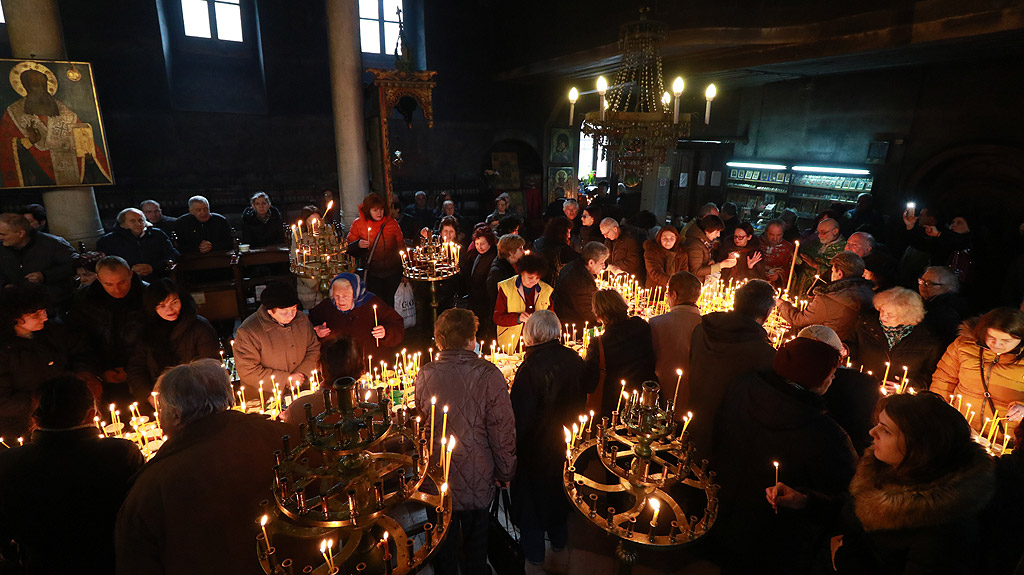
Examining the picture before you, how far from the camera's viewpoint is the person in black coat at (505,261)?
575 cm

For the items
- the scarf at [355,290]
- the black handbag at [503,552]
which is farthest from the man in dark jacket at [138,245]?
the black handbag at [503,552]

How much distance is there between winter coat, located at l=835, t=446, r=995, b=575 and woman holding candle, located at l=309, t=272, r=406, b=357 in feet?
11.3

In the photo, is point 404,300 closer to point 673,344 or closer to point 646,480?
point 673,344

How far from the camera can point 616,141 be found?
235 inches

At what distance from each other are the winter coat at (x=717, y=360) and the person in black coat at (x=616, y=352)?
1.17ft

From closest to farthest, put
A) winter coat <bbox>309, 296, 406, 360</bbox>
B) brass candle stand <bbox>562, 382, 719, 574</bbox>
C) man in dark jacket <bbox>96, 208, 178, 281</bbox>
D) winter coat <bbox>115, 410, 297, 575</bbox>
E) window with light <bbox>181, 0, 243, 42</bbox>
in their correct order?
winter coat <bbox>115, 410, 297, 575</bbox> < brass candle stand <bbox>562, 382, 719, 574</bbox> < winter coat <bbox>309, 296, 406, 360</bbox> < man in dark jacket <bbox>96, 208, 178, 281</bbox> < window with light <bbox>181, 0, 243, 42</bbox>

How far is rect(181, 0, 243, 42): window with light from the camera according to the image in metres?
11.9

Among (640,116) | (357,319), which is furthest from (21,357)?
(640,116)

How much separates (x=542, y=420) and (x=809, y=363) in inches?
63.8

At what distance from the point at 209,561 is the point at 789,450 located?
2774mm

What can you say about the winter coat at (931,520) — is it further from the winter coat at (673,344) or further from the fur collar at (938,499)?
the winter coat at (673,344)

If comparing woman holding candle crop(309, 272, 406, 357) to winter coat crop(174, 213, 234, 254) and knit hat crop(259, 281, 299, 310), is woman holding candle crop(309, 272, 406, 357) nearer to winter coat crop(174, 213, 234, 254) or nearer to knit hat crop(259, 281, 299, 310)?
knit hat crop(259, 281, 299, 310)

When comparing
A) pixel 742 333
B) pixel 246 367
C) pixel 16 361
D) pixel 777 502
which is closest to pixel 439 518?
pixel 777 502

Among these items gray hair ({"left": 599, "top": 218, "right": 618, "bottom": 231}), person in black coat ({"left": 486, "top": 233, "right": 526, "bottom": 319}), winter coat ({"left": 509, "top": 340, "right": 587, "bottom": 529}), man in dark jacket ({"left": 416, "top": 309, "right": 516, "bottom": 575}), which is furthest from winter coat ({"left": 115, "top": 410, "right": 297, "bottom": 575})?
gray hair ({"left": 599, "top": 218, "right": 618, "bottom": 231})
